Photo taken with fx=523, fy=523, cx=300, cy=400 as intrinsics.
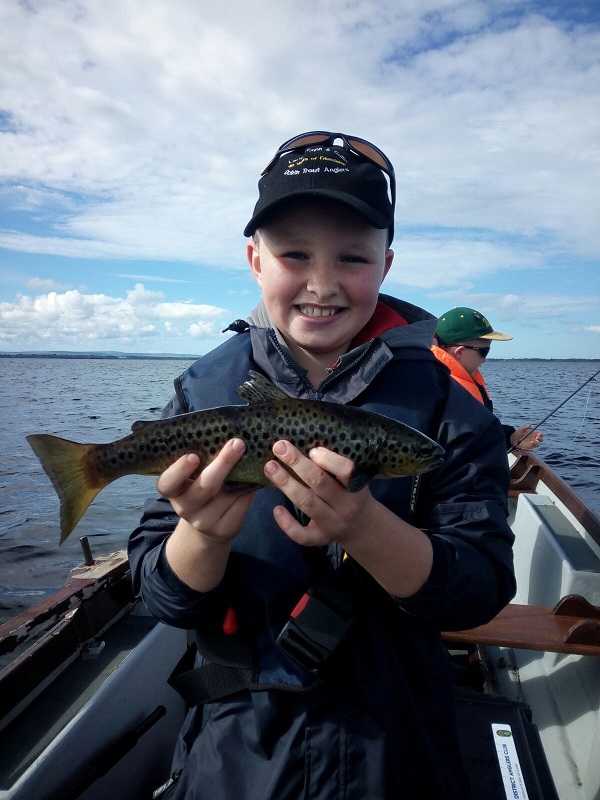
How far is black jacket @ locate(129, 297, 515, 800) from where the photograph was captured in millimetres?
2635

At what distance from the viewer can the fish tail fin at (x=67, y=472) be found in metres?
3.11

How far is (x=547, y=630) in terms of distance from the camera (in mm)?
4809

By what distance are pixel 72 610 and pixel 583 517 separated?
645 cm

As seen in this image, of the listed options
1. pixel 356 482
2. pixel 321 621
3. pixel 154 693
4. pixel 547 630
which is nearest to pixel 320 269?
pixel 356 482

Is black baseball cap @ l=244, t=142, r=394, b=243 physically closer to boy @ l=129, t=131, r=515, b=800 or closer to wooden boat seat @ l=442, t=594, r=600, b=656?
boy @ l=129, t=131, r=515, b=800

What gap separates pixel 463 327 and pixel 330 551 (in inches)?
327

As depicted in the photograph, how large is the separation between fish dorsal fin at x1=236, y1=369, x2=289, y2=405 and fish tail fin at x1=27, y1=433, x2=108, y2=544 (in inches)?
40.6

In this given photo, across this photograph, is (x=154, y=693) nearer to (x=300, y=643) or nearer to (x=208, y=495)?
(x=300, y=643)

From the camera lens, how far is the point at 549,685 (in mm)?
5762

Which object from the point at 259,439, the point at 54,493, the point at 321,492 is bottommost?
the point at 54,493

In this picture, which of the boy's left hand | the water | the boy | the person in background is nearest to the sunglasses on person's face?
the person in background

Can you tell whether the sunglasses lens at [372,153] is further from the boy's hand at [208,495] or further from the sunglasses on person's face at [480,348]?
the sunglasses on person's face at [480,348]

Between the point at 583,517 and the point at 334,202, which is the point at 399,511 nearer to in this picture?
the point at 334,202

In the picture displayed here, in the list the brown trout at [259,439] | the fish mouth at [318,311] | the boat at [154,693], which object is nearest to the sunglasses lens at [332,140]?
the fish mouth at [318,311]
